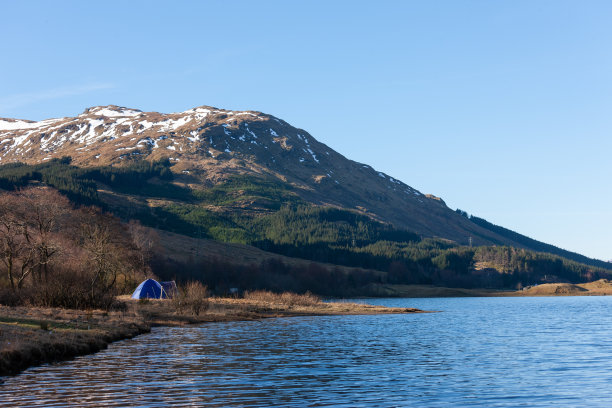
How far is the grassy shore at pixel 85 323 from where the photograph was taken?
114 ft

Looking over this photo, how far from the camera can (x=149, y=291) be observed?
103 meters

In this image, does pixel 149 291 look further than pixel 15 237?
Yes

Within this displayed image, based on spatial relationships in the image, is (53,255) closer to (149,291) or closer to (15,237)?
(15,237)

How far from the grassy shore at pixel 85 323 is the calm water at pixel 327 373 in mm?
1450

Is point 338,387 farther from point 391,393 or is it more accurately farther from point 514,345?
point 514,345

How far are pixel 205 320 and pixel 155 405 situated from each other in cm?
5498

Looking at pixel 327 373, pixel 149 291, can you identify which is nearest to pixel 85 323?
pixel 327 373

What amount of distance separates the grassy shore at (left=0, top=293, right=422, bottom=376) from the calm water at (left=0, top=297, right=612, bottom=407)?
1.45 metres

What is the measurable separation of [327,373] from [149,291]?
2935 inches

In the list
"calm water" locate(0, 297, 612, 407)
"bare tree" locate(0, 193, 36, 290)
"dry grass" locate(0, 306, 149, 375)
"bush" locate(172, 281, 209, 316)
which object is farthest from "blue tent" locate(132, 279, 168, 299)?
"calm water" locate(0, 297, 612, 407)

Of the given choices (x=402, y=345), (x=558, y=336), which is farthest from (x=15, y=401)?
(x=558, y=336)

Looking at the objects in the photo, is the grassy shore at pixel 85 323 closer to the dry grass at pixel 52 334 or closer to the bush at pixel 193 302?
Answer: the dry grass at pixel 52 334

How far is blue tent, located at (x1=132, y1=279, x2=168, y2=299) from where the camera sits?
10146cm

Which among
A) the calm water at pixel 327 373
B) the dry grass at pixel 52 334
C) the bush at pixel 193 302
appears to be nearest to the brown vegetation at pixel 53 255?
the dry grass at pixel 52 334
